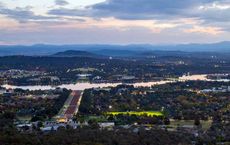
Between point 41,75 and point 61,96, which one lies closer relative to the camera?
point 61,96

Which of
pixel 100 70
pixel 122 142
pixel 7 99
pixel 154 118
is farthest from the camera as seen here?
pixel 100 70

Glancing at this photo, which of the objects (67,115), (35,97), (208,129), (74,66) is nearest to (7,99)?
(35,97)

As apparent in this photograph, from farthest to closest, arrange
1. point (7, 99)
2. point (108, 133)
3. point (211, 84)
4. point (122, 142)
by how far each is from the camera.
Result: point (211, 84) < point (7, 99) < point (108, 133) < point (122, 142)

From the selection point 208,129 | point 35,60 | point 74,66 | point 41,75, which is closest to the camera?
point 208,129

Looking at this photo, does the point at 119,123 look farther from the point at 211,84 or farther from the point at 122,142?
the point at 211,84

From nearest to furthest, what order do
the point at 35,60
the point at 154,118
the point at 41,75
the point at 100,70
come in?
the point at 154,118 < the point at 41,75 < the point at 100,70 < the point at 35,60

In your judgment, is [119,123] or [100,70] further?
[100,70]

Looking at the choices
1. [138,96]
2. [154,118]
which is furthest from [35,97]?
[154,118]

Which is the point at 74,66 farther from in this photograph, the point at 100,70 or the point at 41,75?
the point at 41,75

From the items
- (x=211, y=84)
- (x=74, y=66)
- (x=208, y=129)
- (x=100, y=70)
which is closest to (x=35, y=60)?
(x=74, y=66)
